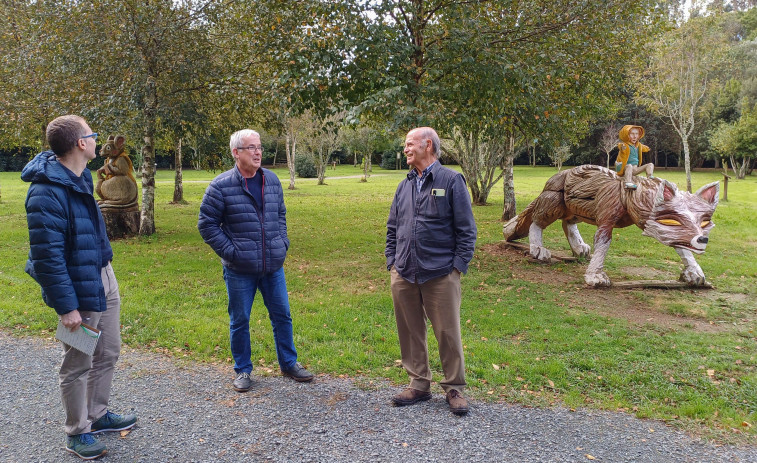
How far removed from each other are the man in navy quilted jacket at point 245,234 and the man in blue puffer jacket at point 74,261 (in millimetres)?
890

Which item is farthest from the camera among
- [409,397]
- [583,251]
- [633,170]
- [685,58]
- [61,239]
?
[685,58]

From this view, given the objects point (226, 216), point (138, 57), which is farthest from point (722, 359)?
point (138, 57)

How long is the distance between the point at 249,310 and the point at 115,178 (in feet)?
30.4

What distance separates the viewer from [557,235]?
13.2 m

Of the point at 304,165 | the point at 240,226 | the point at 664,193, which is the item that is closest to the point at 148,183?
the point at 240,226

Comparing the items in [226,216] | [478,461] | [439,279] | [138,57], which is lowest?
[478,461]

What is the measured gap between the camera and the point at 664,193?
7.18 m

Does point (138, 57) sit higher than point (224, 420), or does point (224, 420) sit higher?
point (138, 57)

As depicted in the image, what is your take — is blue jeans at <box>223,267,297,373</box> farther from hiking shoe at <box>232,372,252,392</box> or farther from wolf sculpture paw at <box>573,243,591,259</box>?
wolf sculpture paw at <box>573,243,591,259</box>

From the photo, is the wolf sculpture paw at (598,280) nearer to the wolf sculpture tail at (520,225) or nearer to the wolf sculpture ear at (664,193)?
the wolf sculpture ear at (664,193)

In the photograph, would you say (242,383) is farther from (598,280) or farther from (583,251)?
(583,251)

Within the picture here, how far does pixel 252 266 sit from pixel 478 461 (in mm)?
2290

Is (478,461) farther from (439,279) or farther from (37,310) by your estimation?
(37,310)

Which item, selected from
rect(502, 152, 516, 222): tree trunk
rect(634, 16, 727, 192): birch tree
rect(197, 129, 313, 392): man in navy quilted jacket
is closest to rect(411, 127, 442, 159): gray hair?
rect(197, 129, 313, 392): man in navy quilted jacket
